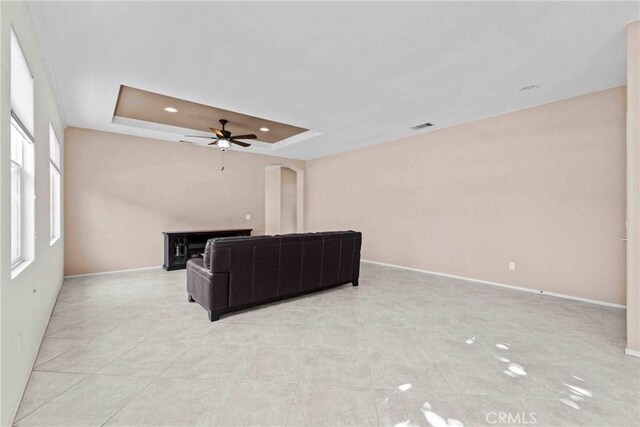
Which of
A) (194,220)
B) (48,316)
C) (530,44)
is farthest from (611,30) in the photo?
(194,220)

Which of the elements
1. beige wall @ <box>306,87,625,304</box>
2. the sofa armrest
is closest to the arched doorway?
beige wall @ <box>306,87,625,304</box>

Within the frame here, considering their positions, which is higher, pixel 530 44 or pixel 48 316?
pixel 530 44

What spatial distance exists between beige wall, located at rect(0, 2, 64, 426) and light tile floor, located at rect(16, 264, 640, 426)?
22 centimetres

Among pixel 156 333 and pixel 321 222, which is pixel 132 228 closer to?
pixel 156 333

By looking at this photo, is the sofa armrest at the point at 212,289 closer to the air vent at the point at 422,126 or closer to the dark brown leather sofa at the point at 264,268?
the dark brown leather sofa at the point at 264,268

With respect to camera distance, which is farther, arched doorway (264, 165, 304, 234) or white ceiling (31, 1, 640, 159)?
arched doorway (264, 165, 304, 234)

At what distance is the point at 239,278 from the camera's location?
122 inches

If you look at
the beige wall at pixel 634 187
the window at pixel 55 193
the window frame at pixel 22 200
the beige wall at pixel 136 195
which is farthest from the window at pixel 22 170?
the beige wall at pixel 634 187

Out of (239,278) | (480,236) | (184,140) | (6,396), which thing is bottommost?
(6,396)

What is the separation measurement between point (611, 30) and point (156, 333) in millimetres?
4930

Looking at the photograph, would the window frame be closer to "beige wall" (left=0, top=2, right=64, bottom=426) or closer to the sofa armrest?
"beige wall" (left=0, top=2, right=64, bottom=426)

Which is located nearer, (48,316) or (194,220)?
(48,316)

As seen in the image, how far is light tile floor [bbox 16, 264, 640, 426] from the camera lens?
1.63 m

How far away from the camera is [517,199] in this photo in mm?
4191
